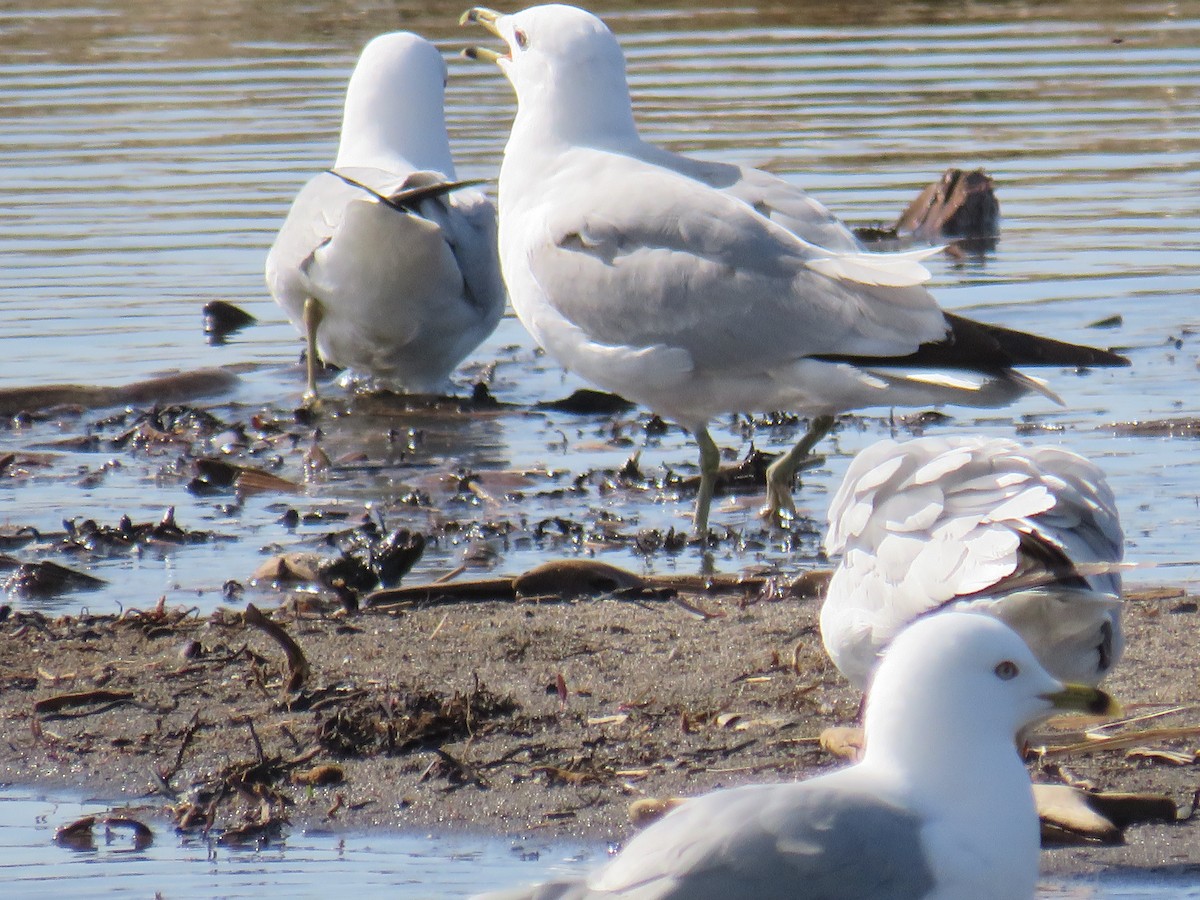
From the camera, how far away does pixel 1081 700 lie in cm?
374

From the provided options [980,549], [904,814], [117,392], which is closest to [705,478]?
[980,549]

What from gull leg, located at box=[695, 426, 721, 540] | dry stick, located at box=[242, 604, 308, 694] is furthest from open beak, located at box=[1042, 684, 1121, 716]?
gull leg, located at box=[695, 426, 721, 540]

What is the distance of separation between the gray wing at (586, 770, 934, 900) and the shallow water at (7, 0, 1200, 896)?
865 mm

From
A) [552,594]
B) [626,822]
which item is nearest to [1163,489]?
[552,594]

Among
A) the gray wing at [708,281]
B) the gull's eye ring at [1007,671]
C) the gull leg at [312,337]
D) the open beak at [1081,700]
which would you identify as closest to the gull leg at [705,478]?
the gray wing at [708,281]

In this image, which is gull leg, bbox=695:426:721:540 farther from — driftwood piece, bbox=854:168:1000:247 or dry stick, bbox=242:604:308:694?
driftwood piece, bbox=854:168:1000:247

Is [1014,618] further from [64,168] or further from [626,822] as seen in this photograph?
[64,168]

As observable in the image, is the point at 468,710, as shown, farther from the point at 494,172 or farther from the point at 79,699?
the point at 494,172

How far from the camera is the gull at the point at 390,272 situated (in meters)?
8.84

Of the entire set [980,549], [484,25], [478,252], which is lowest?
[980,549]

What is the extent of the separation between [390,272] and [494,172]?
17.1 feet

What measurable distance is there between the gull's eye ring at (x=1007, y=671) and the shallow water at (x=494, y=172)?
3.40 feet

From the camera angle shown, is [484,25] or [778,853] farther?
[484,25]

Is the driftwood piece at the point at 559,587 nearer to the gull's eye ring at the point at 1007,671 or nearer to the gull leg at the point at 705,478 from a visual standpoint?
the gull leg at the point at 705,478
